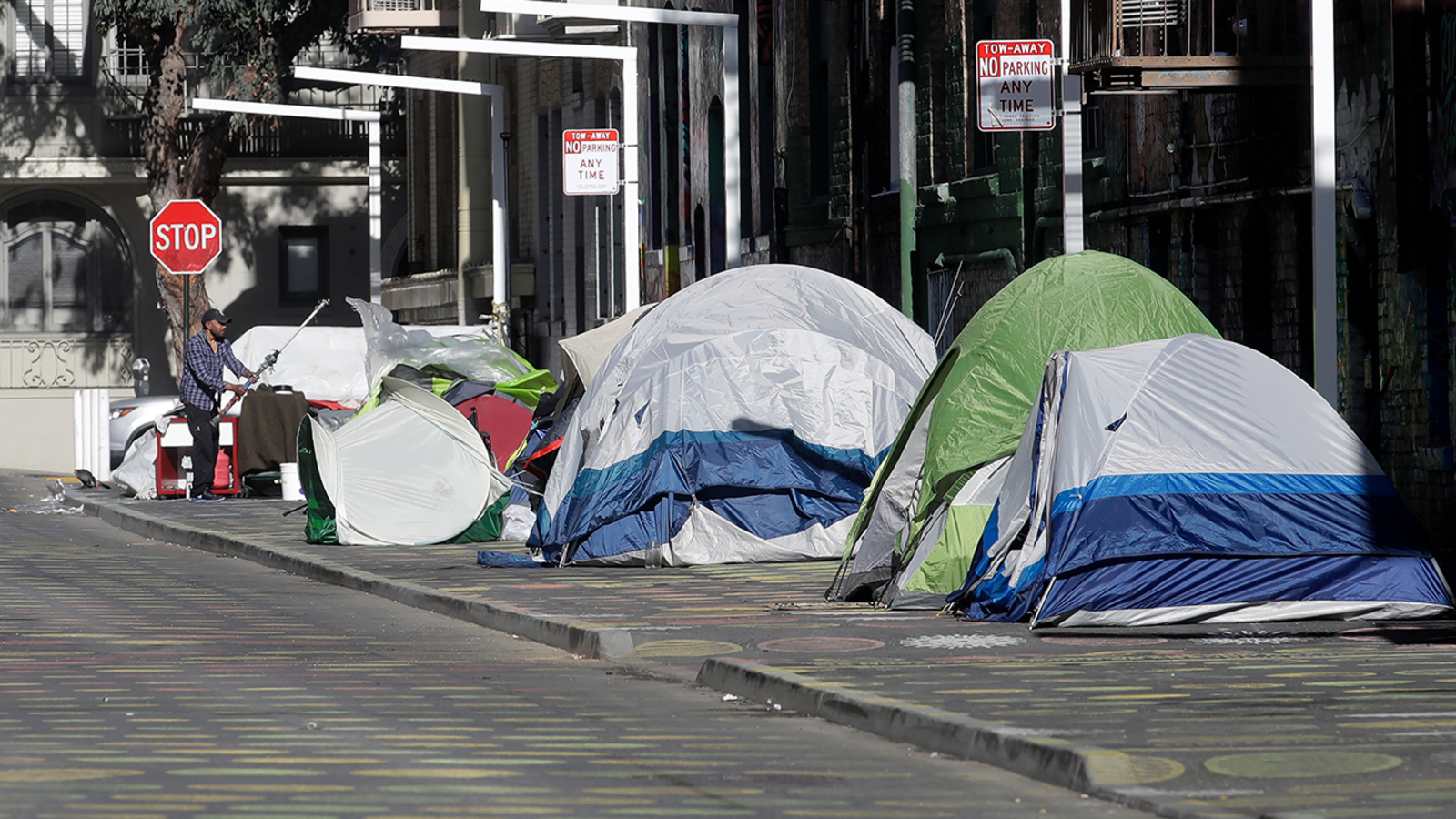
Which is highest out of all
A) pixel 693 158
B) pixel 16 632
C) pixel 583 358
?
pixel 693 158

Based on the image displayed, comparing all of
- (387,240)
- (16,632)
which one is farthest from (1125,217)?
(387,240)

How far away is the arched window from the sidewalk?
32.3m

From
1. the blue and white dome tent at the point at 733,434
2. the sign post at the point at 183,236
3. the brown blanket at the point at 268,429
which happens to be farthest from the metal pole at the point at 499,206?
the blue and white dome tent at the point at 733,434

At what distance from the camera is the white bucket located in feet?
84.6

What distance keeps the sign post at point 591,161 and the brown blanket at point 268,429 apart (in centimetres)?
411

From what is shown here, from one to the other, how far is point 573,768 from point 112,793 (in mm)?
1613

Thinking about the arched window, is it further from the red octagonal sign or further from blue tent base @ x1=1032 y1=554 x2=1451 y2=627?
blue tent base @ x1=1032 y1=554 x2=1451 y2=627

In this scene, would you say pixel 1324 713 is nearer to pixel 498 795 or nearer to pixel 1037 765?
pixel 1037 765

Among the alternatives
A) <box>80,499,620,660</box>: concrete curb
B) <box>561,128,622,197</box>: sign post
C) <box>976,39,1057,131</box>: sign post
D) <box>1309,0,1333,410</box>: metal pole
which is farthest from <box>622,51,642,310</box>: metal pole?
<box>1309,0,1333,410</box>: metal pole

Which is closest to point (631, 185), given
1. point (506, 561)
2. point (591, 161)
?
point (591, 161)

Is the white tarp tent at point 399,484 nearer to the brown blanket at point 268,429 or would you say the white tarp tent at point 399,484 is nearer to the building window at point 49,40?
the brown blanket at point 268,429

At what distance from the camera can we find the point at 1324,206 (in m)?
14.0

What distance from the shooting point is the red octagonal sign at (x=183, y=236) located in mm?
29328

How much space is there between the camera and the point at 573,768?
849cm
